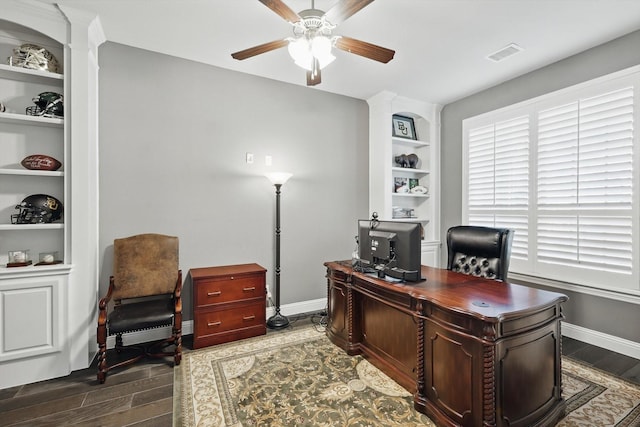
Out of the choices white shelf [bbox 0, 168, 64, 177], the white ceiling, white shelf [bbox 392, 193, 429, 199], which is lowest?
white shelf [bbox 392, 193, 429, 199]

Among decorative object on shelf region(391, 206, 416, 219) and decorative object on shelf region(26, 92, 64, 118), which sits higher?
decorative object on shelf region(26, 92, 64, 118)

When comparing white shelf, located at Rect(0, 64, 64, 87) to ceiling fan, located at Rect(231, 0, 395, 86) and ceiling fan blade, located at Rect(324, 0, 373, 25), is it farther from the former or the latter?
ceiling fan blade, located at Rect(324, 0, 373, 25)

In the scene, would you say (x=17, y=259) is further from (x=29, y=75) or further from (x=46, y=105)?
(x=29, y=75)

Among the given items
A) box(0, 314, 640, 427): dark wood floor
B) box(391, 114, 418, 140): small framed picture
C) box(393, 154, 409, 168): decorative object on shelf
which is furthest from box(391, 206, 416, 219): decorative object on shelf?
box(0, 314, 640, 427): dark wood floor

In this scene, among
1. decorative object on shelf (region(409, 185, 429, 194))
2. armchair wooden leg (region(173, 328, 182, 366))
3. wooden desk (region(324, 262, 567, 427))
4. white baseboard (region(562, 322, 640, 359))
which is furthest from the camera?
decorative object on shelf (region(409, 185, 429, 194))

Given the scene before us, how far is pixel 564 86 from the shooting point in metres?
3.14

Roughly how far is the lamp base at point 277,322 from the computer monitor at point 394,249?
1.29 m

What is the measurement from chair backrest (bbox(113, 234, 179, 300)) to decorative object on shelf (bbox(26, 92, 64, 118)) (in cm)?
118

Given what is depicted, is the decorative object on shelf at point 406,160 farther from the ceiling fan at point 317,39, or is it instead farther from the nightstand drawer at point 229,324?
the nightstand drawer at point 229,324

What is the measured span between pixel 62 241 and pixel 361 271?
2.65m

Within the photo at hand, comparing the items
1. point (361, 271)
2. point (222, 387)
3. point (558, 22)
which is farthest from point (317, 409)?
point (558, 22)

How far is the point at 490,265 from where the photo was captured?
251cm

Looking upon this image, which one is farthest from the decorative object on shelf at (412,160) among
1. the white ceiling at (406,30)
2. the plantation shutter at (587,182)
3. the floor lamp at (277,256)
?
the floor lamp at (277,256)

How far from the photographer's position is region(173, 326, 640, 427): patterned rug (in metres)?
1.87
